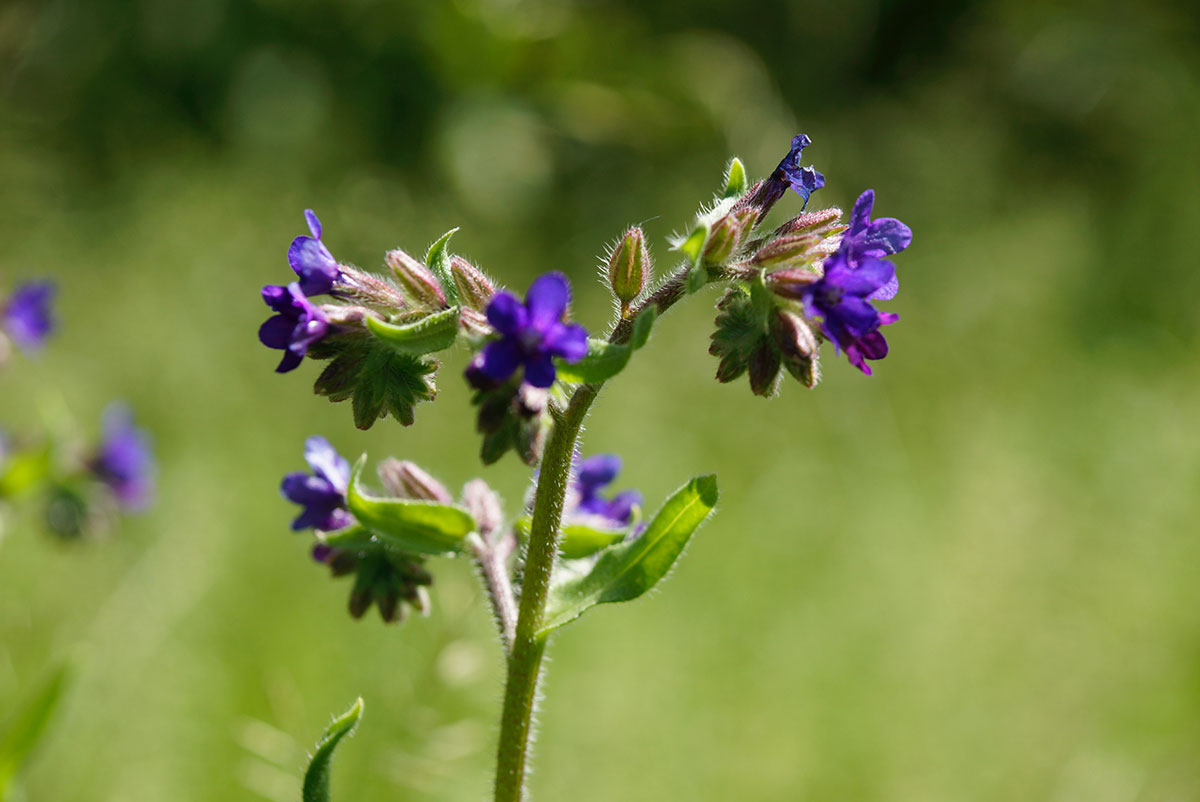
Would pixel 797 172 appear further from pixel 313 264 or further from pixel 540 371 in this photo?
pixel 313 264

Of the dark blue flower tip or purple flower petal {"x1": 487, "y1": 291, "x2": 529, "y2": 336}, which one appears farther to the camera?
the dark blue flower tip

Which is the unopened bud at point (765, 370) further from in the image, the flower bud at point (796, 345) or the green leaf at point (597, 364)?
the green leaf at point (597, 364)

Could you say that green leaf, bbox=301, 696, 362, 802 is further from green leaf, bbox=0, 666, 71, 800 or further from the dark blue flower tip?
the dark blue flower tip

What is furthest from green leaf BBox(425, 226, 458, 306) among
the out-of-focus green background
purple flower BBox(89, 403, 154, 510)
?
purple flower BBox(89, 403, 154, 510)

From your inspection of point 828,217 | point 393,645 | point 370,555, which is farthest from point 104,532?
point 828,217

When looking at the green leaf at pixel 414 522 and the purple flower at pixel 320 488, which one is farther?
the purple flower at pixel 320 488

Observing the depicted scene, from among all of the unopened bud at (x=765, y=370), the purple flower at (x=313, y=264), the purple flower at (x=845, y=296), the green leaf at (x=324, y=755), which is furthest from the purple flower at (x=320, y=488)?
the purple flower at (x=845, y=296)
